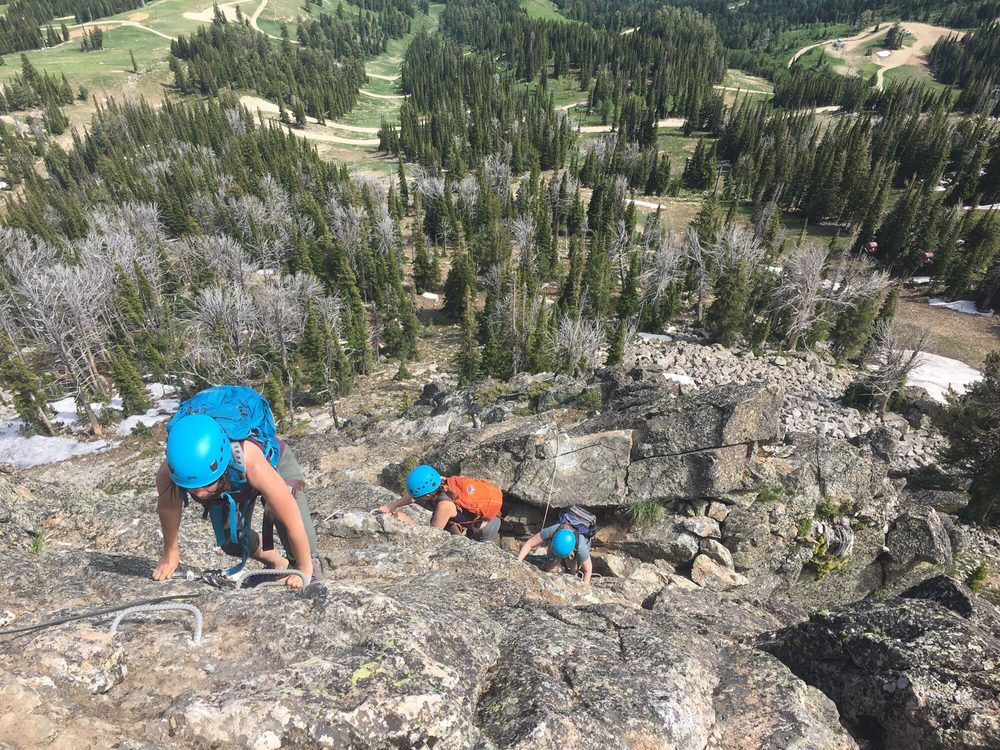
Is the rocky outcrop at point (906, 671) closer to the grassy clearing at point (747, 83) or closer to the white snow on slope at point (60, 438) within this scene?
the white snow on slope at point (60, 438)

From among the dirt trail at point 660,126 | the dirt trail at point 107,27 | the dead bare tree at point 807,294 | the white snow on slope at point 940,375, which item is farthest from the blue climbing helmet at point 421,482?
the dirt trail at point 107,27

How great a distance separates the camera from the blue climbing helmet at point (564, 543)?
29.1 ft

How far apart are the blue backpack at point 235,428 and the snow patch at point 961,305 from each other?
66.2 m

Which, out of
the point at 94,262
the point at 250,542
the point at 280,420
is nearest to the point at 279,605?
the point at 250,542

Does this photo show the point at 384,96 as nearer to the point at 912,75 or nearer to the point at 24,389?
the point at 24,389

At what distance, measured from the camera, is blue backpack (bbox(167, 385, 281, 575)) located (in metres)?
4.30

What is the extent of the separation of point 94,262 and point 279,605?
188 ft

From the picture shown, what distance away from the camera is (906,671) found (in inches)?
187

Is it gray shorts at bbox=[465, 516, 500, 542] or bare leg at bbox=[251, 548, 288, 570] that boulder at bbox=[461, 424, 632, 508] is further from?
bare leg at bbox=[251, 548, 288, 570]

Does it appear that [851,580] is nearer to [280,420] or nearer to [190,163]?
[280,420]

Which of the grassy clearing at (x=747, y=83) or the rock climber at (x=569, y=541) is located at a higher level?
the grassy clearing at (x=747, y=83)

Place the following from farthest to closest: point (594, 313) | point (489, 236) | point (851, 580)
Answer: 1. point (489, 236)
2. point (594, 313)
3. point (851, 580)

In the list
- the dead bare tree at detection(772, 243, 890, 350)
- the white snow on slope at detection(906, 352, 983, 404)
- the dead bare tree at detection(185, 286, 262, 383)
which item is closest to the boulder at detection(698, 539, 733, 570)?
the dead bare tree at detection(772, 243, 890, 350)

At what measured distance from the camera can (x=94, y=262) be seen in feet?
152
